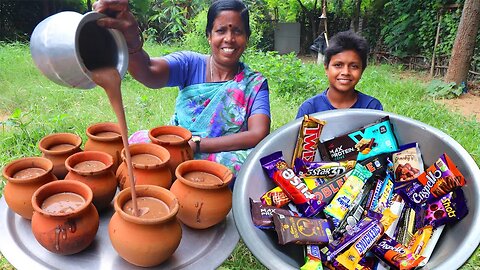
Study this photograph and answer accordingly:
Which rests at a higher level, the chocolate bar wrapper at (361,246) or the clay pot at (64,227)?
the clay pot at (64,227)

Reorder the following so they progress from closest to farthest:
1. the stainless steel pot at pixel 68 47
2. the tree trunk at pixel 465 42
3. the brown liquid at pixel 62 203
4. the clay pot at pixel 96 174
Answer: the stainless steel pot at pixel 68 47
the brown liquid at pixel 62 203
the clay pot at pixel 96 174
the tree trunk at pixel 465 42

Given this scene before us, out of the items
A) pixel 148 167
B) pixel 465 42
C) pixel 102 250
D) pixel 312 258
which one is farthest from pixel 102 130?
pixel 465 42

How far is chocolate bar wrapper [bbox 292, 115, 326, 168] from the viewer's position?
1.24 m

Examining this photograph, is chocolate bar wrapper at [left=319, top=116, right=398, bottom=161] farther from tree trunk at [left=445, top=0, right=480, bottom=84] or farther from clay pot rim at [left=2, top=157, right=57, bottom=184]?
tree trunk at [left=445, top=0, right=480, bottom=84]

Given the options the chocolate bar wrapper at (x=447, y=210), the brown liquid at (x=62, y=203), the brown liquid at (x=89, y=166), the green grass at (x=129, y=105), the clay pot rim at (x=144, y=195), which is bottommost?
the green grass at (x=129, y=105)

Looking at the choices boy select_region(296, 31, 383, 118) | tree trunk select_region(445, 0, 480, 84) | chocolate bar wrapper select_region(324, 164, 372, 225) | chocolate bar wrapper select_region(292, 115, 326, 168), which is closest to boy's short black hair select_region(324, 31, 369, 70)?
boy select_region(296, 31, 383, 118)

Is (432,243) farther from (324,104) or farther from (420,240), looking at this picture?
(324,104)

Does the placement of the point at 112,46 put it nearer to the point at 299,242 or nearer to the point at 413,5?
the point at 299,242

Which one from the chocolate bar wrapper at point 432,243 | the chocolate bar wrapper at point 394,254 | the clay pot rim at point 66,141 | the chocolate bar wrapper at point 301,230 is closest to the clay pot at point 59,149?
the clay pot rim at point 66,141

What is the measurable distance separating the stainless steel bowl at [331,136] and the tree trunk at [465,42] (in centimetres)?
390

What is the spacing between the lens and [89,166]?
1092 mm

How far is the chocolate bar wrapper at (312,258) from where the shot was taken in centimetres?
94

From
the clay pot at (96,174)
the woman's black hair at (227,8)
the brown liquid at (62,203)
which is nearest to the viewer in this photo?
the brown liquid at (62,203)

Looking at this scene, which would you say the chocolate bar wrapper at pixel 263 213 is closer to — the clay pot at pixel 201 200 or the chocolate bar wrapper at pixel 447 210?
the clay pot at pixel 201 200
